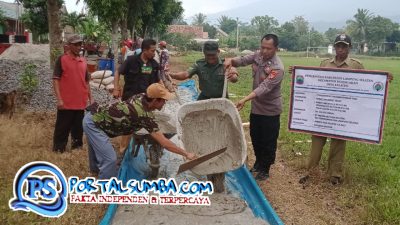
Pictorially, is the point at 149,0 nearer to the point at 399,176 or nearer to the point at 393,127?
the point at 393,127

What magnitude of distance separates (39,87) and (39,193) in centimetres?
602

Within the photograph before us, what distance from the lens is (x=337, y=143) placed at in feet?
17.6

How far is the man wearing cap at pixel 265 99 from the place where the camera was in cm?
512

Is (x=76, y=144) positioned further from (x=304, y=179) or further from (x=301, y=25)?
(x=301, y=25)

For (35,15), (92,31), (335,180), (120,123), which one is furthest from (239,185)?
(35,15)

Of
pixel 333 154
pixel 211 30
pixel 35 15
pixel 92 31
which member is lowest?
pixel 333 154

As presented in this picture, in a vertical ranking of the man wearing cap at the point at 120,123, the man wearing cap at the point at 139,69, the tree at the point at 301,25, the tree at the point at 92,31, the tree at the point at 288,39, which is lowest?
the man wearing cap at the point at 120,123

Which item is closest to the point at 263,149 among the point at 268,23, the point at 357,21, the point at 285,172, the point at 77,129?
the point at 285,172

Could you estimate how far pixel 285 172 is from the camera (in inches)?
241

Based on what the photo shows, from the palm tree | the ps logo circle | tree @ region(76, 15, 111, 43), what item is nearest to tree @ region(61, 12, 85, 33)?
tree @ region(76, 15, 111, 43)

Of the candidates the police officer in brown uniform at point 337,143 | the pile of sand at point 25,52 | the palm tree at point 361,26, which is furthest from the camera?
the palm tree at point 361,26

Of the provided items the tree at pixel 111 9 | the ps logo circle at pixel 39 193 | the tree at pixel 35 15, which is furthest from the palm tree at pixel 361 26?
the ps logo circle at pixel 39 193

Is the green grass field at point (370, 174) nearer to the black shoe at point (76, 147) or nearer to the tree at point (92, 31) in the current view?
the black shoe at point (76, 147)

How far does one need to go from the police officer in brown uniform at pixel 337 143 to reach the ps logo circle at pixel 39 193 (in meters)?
3.03
